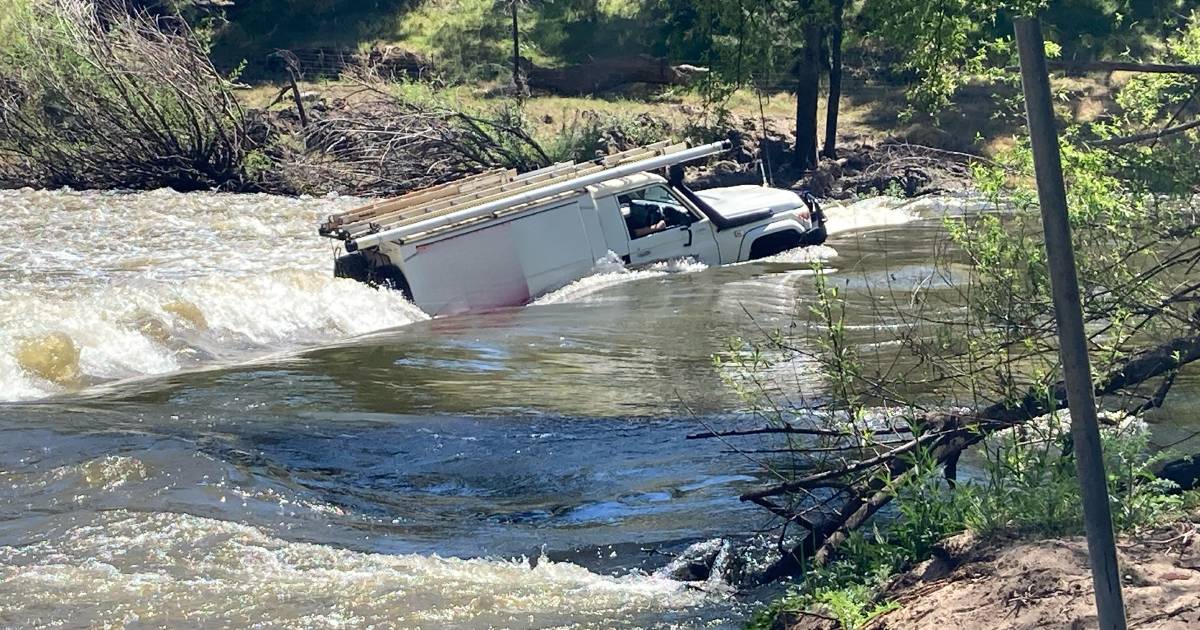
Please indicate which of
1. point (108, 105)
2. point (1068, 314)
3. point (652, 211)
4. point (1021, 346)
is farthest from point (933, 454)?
point (108, 105)

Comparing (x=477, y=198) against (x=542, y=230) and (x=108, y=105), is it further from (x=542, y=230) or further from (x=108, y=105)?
(x=108, y=105)

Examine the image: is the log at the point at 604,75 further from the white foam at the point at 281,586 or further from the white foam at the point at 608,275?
the white foam at the point at 281,586

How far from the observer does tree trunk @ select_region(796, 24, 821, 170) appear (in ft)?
106

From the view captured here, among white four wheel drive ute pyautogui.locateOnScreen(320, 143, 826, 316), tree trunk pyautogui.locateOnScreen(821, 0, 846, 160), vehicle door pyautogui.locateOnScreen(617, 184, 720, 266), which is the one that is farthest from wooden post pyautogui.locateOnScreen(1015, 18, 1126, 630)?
tree trunk pyautogui.locateOnScreen(821, 0, 846, 160)

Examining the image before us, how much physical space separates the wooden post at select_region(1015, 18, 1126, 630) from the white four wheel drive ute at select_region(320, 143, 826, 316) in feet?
38.6

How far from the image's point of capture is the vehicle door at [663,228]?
674 inches

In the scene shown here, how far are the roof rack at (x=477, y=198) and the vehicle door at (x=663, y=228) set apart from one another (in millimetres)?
470

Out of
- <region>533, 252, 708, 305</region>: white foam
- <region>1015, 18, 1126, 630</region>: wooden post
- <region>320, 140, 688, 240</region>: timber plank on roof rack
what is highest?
<region>1015, 18, 1126, 630</region>: wooden post

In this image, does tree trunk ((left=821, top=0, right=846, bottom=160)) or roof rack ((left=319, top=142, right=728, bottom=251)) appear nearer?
roof rack ((left=319, top=142, right=728, bottom=251))

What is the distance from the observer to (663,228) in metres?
17.5

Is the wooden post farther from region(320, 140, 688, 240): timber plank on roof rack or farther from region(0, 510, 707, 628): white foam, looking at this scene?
region(320, 140, 688, 240): timber plank on roof rack

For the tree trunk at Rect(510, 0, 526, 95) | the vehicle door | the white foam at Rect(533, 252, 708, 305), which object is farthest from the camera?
the tree trunk at Rect(510, 0, 526, 95)

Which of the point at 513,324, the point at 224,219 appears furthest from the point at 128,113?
the point at 513,324

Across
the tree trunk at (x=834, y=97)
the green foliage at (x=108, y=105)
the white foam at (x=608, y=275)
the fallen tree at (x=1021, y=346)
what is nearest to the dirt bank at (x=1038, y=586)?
the fallen tree at (x=1021, y=346)
